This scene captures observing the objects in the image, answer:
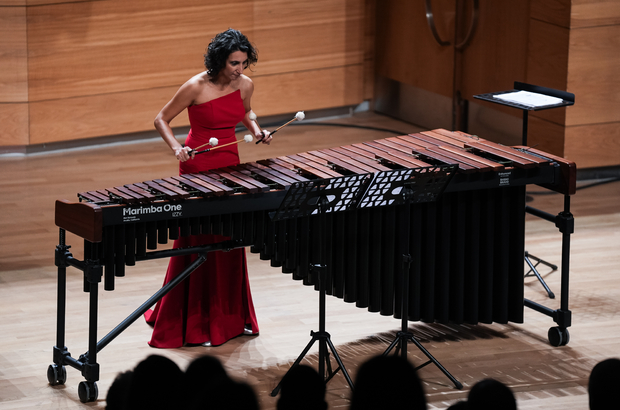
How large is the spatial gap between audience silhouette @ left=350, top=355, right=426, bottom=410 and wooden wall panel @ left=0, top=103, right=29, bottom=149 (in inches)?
226

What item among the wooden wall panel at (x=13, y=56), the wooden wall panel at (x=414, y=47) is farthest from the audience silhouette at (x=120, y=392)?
the wooden wall panel at (x=414, y=47)

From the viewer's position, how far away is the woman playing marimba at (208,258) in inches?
173

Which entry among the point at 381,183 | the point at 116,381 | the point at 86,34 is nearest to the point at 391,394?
the point at 116,381

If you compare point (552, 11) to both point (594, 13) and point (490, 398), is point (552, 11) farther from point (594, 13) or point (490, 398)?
point (490, 398)

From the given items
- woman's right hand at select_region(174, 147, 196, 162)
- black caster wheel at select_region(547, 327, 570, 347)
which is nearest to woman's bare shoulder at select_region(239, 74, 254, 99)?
woman's right hand at select_region(174, 147, 196, 162)

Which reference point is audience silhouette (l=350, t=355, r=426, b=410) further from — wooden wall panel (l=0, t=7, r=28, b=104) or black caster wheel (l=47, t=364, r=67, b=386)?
wooden wall panel (l=0, t=7, r=28, b=104)

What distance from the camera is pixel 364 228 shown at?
412 centimetres

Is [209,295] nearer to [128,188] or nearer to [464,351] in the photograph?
[128,188]

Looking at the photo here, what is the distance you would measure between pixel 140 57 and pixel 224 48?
3495 mm

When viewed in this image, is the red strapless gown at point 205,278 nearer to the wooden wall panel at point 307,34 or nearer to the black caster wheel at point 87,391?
the black caster wheel at point 87,391

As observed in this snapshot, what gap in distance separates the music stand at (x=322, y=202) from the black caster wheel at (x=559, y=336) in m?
1.04

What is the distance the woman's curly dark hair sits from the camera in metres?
4.24

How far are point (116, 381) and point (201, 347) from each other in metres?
2.47

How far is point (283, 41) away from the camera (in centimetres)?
816
